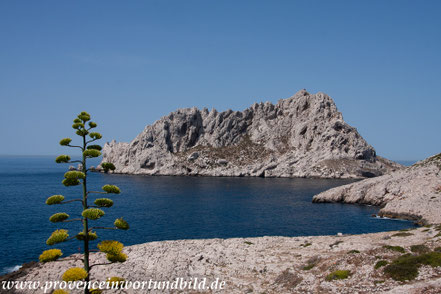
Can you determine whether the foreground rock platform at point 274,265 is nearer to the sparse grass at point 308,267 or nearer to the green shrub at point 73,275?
the sparse grass at point 308,267

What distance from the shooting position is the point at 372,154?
194 m

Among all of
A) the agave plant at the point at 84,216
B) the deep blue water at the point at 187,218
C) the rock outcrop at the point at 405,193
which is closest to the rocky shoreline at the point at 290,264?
the agave plant at the point at 84,216

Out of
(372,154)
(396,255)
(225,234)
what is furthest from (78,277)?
(372,154)

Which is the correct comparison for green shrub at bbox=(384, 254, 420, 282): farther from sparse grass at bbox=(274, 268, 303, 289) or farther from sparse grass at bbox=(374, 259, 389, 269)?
sparse grass at bbox=(274, 268, 303, 289)

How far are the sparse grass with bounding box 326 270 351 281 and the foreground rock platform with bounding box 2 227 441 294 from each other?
0.30 metres

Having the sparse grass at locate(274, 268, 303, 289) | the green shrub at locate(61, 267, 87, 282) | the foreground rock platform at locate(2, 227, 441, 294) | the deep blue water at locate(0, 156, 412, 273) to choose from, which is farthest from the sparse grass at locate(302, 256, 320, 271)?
the deep blue water at locate(0, 156, 412, 273)

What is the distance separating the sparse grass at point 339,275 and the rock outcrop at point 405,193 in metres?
47.9

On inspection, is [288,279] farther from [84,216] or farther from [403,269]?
[84,216]

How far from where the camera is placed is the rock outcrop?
7669 centimetres

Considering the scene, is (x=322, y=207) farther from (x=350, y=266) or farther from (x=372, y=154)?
(x=372, y=154)

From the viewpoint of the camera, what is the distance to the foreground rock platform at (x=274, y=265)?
29250mm

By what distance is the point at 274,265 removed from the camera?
125ft

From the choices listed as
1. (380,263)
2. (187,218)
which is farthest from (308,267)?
(187,218)

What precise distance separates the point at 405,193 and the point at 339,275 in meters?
67.7
